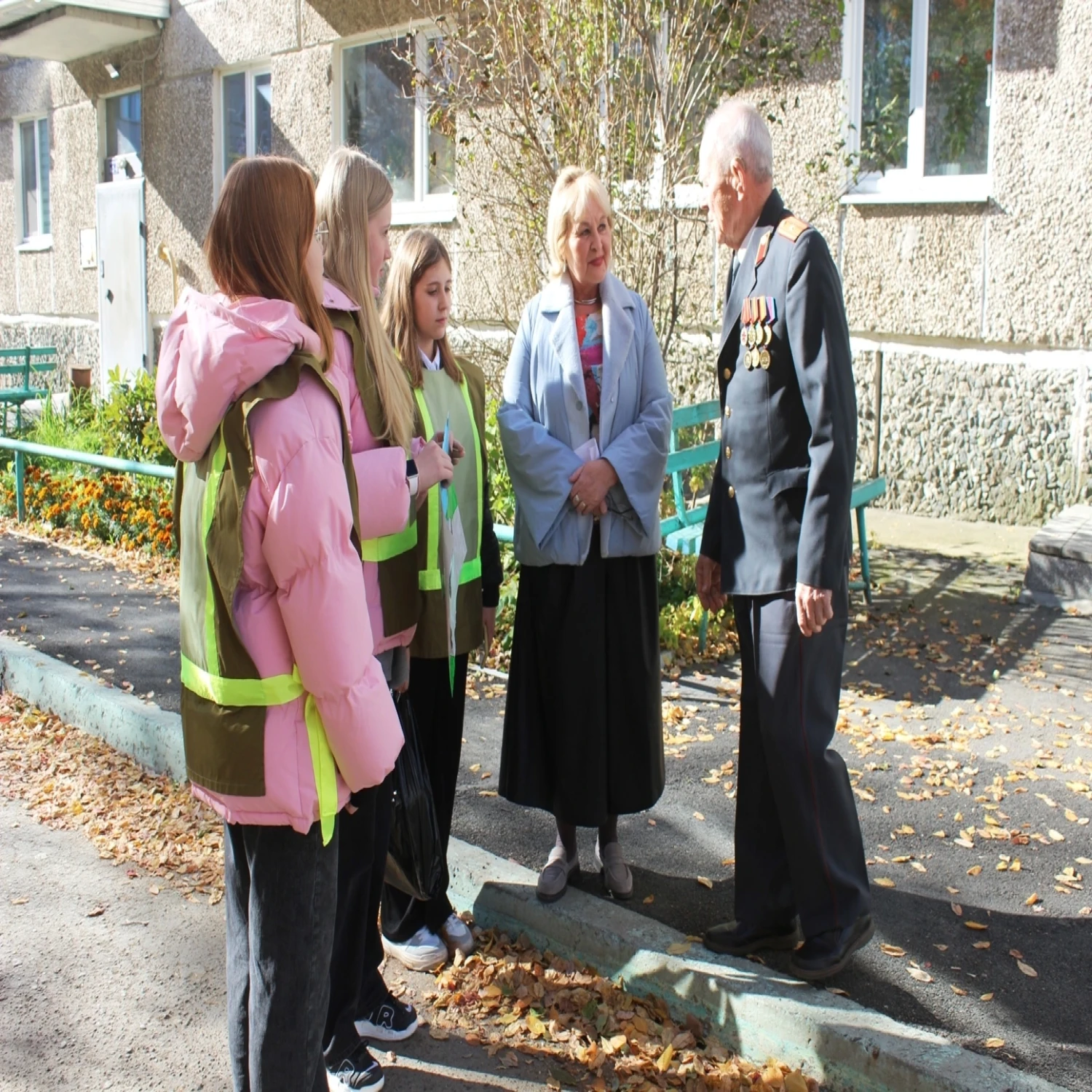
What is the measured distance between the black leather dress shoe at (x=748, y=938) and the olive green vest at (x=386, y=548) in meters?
1.17

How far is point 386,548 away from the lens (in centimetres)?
310

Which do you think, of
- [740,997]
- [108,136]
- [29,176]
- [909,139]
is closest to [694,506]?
Result: [909,139]

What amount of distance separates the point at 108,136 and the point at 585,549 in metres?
15.2

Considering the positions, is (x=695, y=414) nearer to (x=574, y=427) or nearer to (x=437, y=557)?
(x=574, y=427)

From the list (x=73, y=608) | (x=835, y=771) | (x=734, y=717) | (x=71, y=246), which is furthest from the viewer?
(x=71, y=246)

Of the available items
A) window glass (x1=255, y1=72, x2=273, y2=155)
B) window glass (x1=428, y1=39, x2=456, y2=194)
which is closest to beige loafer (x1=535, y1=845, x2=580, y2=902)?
window glass (x1=428, y1=39, x2=456, y2=194)

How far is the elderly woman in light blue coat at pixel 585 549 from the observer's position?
360 cm

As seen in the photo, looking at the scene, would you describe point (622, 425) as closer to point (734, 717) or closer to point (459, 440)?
point (459, 440)

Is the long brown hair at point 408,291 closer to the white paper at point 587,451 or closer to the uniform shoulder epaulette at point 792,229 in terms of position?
the white paper at point 587,451

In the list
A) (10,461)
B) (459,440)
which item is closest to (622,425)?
(459,440)

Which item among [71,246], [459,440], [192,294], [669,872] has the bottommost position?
[669,872]

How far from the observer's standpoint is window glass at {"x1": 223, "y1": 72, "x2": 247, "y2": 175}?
46.5 ft

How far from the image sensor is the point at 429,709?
340cm

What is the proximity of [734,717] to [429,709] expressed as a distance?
85.6 inches
